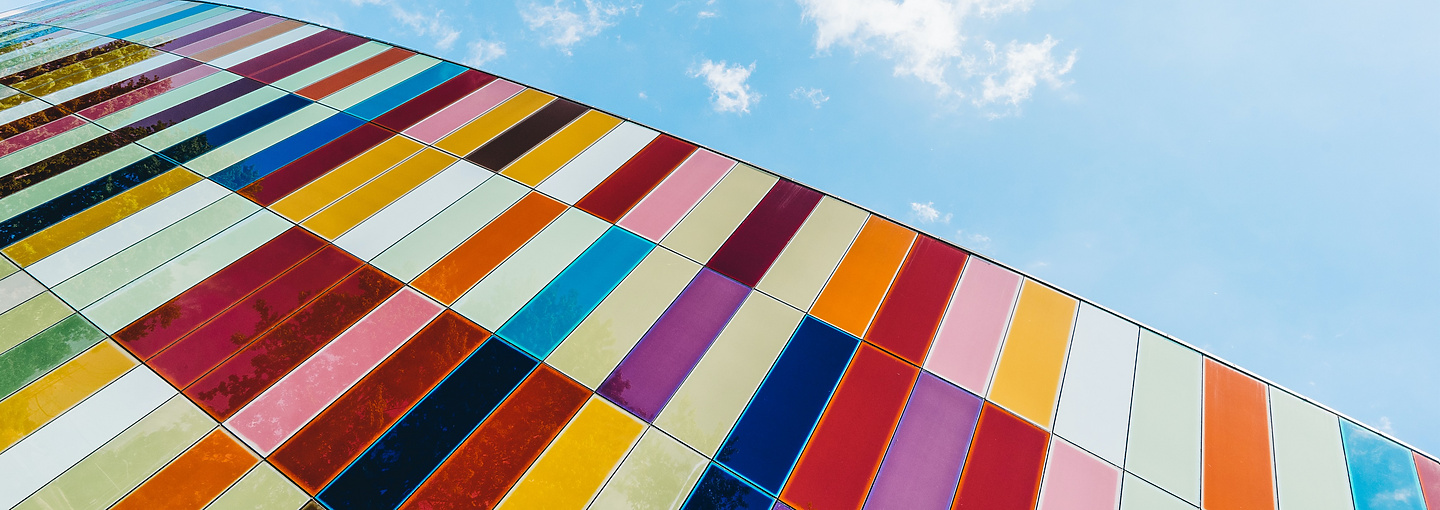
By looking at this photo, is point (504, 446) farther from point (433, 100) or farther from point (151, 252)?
point (433, 100)

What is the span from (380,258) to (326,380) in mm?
3210

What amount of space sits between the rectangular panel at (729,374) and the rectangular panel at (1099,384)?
4.97 metres

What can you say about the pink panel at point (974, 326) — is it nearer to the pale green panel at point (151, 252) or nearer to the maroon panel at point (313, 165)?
the maroon panel at point (313, 165)

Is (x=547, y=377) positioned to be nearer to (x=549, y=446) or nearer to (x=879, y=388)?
(x=549, y=446)

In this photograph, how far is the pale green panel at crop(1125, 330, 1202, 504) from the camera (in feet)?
30.8

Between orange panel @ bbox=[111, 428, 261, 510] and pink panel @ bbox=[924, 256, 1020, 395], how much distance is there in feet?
35.7

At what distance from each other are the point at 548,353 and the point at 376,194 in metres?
6.78

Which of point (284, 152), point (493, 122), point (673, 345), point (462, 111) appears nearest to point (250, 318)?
point (284, 152)

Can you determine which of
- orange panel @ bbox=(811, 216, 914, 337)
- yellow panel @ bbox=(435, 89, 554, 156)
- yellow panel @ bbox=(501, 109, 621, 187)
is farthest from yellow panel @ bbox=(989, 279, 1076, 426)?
yellow panel @ bbox=(435, 89, 554, 156)

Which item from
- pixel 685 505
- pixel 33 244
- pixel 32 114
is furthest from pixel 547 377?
pixel 32 114

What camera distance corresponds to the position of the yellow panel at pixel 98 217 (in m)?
11.4

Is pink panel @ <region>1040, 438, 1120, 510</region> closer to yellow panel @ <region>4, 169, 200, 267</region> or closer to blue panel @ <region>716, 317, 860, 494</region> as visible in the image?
blue panel @ <region>716, 317, 860, 494</region>

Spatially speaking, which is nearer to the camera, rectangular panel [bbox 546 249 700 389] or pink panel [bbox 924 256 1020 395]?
rectangular panel [bbox 546 249 700 389]

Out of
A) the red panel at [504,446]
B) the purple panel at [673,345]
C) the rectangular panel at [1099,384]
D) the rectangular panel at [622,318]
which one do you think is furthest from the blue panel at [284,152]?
the rectangular panel at [1099,384]
